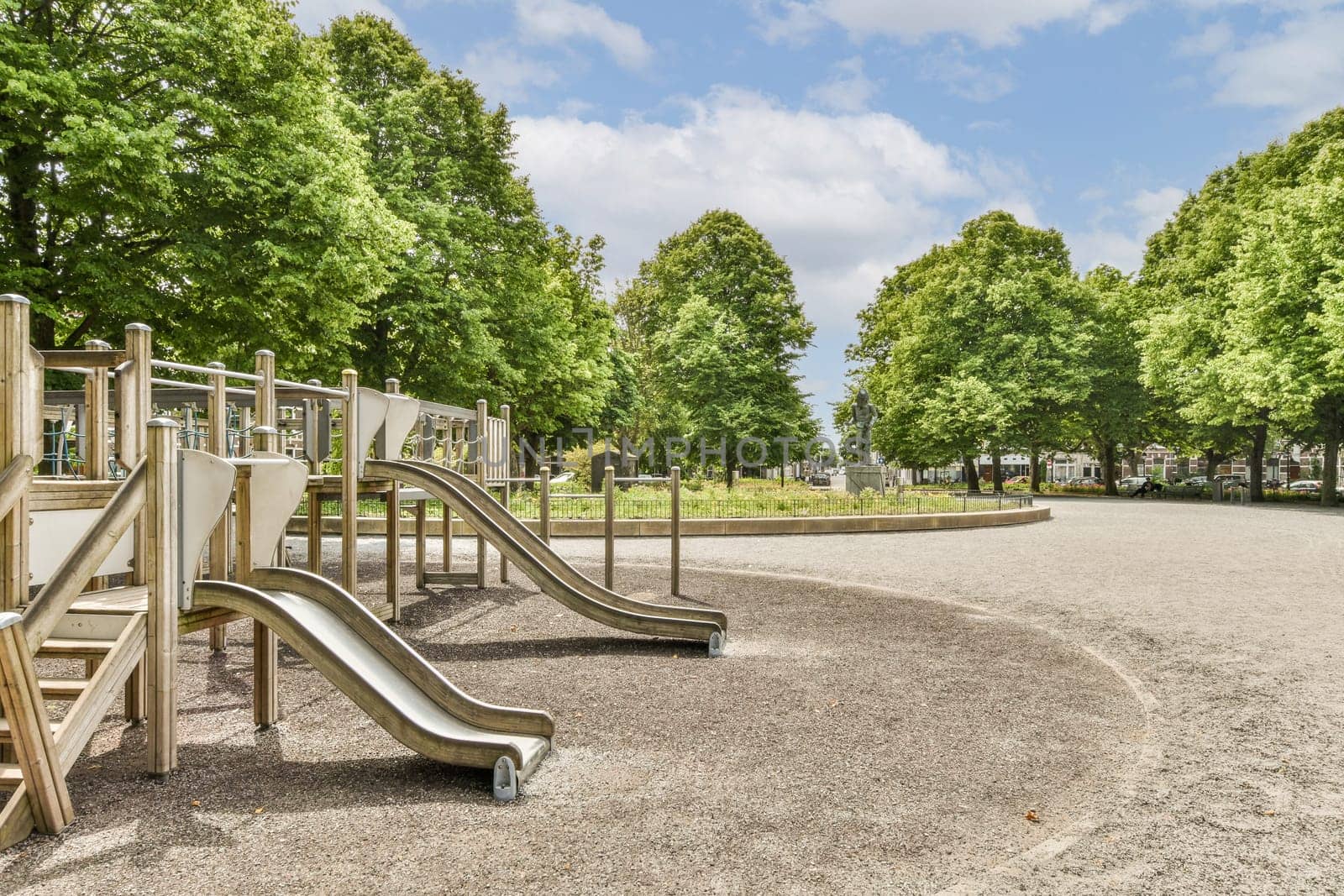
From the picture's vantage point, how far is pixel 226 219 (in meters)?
15.2

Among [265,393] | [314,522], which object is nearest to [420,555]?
[314,522]

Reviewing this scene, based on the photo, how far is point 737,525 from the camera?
65.2ft

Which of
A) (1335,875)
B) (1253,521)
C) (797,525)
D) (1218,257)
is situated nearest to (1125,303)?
(1218,257)

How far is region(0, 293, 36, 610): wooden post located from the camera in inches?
173

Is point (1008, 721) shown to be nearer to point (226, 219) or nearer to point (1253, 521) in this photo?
point (226, 219)

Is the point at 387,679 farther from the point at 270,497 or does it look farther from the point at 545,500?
the point at 545,500

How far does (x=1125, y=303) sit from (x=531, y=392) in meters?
30.0

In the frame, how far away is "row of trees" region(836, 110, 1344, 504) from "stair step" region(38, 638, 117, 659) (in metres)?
30.8

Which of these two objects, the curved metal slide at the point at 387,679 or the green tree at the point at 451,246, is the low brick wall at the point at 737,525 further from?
the curved metal slide at the point at 387,679

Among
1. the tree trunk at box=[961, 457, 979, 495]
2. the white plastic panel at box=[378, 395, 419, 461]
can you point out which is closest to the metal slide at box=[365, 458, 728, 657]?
the white plastic panel at box=[378, 395, 419, 461]

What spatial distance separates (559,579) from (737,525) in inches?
476

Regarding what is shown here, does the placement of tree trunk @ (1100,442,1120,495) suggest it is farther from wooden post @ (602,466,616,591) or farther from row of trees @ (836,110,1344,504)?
wooden post @ (602,466,616,591)

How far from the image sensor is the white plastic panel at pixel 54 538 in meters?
5.17

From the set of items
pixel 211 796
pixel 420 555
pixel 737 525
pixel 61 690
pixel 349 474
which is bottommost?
pixel 211 796
